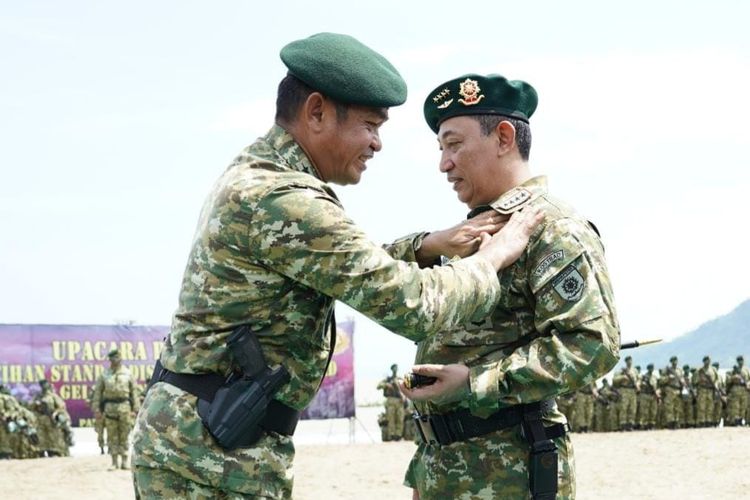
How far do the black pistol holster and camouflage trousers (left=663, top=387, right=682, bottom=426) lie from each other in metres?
26.0

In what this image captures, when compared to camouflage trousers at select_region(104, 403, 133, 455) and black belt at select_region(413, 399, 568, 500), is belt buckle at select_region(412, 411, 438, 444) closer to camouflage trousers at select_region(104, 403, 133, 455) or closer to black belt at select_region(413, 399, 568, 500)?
black belt at select_region(413, 399, 568, 500)

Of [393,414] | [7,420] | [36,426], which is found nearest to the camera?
[7,420]

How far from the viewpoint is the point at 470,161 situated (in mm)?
3781

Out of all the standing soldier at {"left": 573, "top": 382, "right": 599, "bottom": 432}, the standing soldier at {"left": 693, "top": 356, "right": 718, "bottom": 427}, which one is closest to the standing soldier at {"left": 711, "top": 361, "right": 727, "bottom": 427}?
the standing soldier at {"left": 693, "top": 356, "right": 718, "bottom": 427}

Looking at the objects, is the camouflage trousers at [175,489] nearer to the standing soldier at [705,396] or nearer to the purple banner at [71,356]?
the purple banner at [71,356]

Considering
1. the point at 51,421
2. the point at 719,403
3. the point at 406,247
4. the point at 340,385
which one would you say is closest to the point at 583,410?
the point at 719,403

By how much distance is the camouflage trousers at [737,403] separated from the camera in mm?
27422

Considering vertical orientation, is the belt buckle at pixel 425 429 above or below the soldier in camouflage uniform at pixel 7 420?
above

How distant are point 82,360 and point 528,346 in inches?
752

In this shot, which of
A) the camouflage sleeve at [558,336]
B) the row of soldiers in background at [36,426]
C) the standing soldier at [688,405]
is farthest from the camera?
the standing soldier at [688,405]

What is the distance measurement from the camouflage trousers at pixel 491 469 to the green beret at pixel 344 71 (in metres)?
1.22

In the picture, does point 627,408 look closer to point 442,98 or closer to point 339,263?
point 442,98

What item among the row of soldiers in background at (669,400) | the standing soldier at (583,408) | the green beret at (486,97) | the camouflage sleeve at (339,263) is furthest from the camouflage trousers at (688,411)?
the camouflage sleeve at (339,263)

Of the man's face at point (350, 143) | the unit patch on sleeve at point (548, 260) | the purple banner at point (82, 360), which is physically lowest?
the purple banner at point (82, 360)
